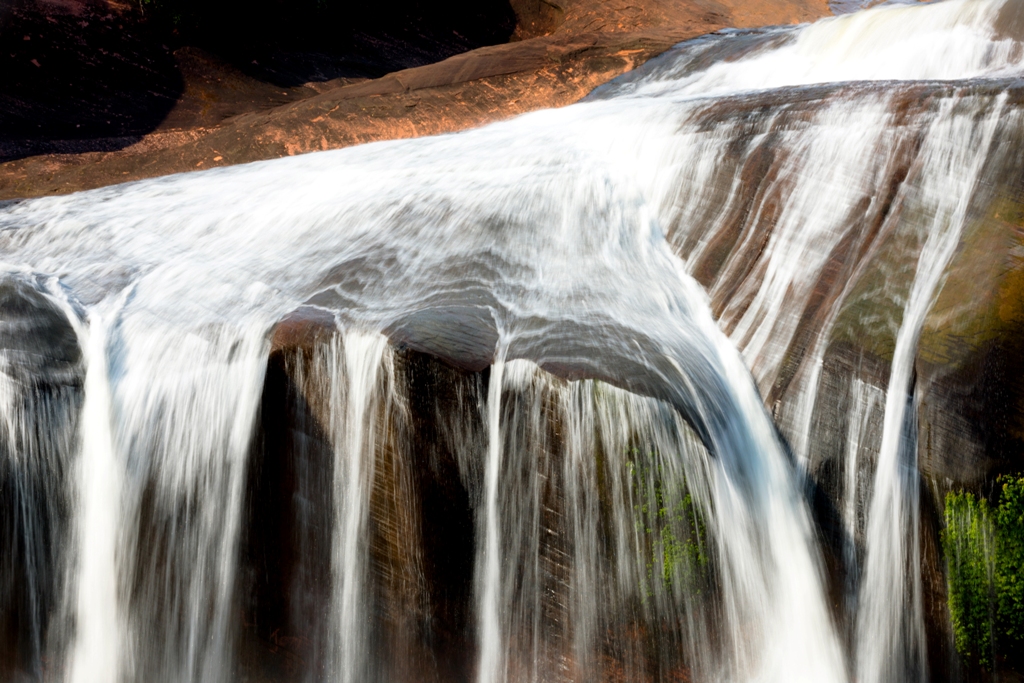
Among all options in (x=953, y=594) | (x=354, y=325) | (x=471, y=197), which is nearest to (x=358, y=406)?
(x=354, y=325)

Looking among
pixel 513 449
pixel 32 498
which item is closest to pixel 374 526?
pixel 513 449

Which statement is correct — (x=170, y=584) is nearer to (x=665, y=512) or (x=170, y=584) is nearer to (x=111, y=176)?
(x=665, y=512)

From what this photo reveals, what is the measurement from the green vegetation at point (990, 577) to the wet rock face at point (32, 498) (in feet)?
15.0

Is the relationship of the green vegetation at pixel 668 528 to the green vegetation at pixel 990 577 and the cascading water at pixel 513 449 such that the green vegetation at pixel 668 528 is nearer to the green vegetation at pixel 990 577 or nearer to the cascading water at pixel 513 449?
the cascading water at pixel 513 449

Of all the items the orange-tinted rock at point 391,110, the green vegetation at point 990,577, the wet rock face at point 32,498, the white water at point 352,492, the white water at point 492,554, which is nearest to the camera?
the green vegetation at point 990,577

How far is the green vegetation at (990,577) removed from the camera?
154 inches

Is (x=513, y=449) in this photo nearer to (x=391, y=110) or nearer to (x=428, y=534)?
(x=428, y=534)

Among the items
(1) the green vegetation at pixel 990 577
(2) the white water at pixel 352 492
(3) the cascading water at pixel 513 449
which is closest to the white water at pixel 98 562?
(3) the cascading water at pixel 513 449

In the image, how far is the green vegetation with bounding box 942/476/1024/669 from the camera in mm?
3910

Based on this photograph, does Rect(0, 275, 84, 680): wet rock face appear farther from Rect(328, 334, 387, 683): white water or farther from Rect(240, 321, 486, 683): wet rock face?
Rect(328, 334, 387, 683): white water

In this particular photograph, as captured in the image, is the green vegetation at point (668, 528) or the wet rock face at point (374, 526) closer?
the green vegetation at point (668, 528)

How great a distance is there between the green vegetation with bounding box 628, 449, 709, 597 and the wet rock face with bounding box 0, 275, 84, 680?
3025 millimetres

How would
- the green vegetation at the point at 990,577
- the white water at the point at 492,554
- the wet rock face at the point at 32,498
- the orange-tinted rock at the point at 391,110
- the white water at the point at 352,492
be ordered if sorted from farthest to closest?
the orange-tinted rock at the point at 391,110
the wet rock face at the point at 32,498
the white water at the point at 352,492
the white water at the point at 492,554
the green vegetation at the point at 990,577

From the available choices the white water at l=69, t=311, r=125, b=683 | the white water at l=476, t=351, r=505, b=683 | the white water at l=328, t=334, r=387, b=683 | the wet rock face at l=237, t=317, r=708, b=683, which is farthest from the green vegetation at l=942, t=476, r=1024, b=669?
the white water at l=69, t=311, r=125, b=683
